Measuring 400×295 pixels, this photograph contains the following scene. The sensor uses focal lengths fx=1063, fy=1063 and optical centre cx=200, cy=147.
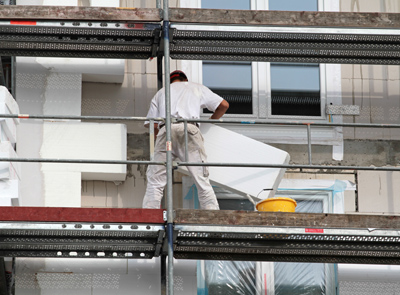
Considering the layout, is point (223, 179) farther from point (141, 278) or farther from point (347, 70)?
point (347, 70)

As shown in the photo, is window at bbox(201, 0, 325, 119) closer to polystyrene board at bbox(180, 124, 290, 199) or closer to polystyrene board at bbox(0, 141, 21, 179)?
polystyrene board at bbox(180, 124, 290, 199)

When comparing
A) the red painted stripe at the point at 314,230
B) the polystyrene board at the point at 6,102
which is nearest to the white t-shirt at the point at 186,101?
the polystyrene board at the point at 6,102

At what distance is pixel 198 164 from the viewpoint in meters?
10.0

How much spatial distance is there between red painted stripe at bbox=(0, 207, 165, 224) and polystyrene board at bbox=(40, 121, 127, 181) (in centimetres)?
152

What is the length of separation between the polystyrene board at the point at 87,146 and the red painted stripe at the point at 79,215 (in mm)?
1524

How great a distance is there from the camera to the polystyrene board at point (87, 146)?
11.3m

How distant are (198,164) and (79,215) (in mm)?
1216

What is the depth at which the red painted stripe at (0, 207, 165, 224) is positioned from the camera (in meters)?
9.68

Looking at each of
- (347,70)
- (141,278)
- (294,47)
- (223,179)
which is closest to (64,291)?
(141,278)

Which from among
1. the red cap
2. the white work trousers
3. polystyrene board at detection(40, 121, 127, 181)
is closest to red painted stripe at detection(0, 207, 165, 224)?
the white work trousers

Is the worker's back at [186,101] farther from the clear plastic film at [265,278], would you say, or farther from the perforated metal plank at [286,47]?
the clear plastic film at [265,278]

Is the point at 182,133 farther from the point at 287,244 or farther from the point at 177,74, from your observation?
the point at 287,244

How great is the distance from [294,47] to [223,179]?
1.58 metres

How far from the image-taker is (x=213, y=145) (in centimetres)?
1143
